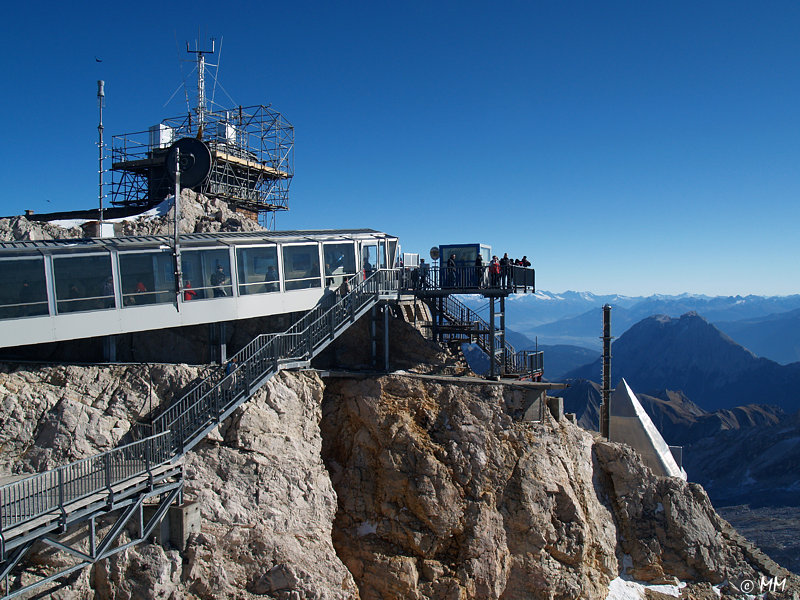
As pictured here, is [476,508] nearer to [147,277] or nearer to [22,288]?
[147,277]

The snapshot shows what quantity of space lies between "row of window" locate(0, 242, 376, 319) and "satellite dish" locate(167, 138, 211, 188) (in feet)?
42.2

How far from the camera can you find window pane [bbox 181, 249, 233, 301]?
2009 cm

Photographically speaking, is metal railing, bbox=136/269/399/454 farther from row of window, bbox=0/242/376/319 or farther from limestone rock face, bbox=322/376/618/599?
limestone rock face, bbox=322/376/618/599

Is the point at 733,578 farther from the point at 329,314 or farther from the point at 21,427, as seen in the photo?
the point at 21,427

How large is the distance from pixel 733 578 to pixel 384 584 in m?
16.9

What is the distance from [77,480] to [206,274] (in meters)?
8.32

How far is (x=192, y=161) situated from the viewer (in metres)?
33.9

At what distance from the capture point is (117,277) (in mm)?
18078

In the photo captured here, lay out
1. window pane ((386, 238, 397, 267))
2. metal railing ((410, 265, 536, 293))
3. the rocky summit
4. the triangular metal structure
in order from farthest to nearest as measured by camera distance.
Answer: the triangular metal structure, window pane ((386, 238, 397, 267)), metal railing ((410, 265, 536, 293)), the rocky summit

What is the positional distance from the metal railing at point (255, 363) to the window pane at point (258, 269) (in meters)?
1.89

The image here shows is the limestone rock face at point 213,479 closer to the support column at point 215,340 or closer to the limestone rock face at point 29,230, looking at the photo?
the support column at point 215,340

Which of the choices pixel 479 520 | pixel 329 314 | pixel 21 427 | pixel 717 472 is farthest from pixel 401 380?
pixel 717 472

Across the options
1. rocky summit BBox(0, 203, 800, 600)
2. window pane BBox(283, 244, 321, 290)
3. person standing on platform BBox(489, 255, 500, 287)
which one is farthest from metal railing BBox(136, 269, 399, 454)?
person standing on platform BBox(489, 255, 500, 287)

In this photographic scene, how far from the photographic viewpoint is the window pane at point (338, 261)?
25.1 m
